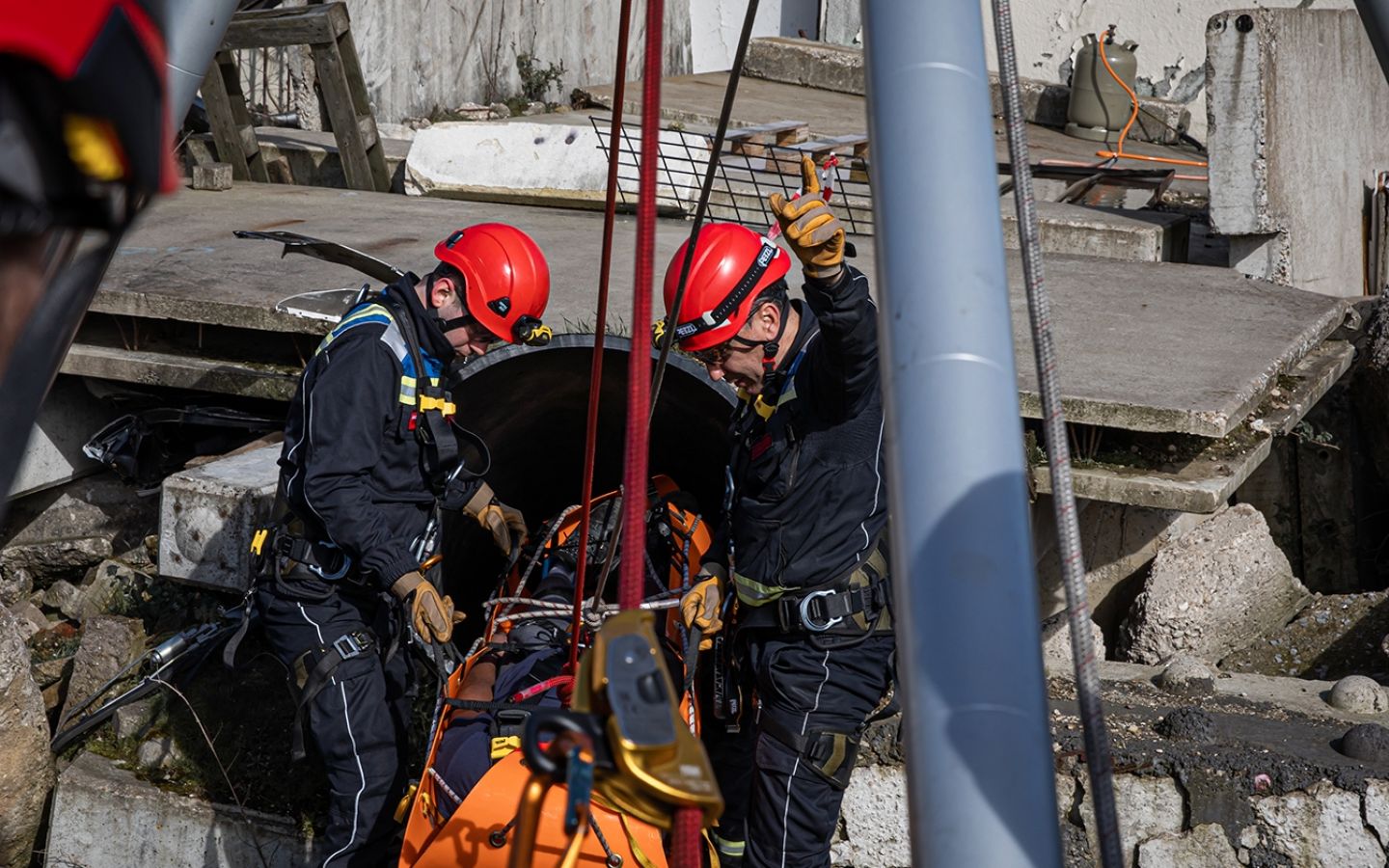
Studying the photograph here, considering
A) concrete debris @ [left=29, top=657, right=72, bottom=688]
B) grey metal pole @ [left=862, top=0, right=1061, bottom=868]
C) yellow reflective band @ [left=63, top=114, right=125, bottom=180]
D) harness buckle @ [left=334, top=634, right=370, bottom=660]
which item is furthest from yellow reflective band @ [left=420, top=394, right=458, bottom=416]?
yellow reflective band @ [left=63, top=114, right=125, bottom=180]

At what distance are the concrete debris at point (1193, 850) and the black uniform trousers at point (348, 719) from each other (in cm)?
253

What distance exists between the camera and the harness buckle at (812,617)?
365cm

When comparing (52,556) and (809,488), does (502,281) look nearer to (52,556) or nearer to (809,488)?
(809,488)

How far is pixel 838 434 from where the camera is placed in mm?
3641

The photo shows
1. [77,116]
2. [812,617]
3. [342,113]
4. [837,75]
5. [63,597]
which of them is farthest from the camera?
[837,75]

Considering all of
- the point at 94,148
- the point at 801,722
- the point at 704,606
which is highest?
the point at 94,148

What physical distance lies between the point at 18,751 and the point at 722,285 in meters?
3.19

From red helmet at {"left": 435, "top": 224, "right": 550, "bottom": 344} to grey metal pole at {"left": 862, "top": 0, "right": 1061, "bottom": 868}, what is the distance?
2691 millimetres

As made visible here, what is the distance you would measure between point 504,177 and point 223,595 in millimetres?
4170

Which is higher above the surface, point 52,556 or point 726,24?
point 726,24

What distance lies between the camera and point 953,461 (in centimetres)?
135

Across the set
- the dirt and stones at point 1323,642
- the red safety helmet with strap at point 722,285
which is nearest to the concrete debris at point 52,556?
the red safety helmet with strap at point 722,285

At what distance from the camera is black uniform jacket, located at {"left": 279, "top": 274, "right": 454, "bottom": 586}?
3.80 m

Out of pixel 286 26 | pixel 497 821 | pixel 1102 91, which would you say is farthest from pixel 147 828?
pixel 1102 91
